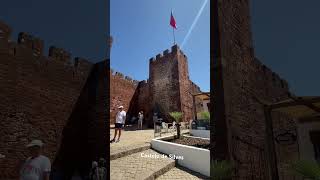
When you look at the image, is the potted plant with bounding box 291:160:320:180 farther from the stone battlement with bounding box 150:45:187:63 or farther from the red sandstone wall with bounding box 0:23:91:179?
the stone battlement with bounding box 150:45:187:63

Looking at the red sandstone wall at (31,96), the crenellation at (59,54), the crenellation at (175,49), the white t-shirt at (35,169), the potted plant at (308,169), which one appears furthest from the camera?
the crenellation at (175,49)

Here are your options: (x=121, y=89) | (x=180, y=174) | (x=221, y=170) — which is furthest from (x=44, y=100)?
(x=121, y=89)

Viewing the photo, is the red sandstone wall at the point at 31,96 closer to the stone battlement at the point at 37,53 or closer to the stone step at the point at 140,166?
the stone battlement at the point at 37,53

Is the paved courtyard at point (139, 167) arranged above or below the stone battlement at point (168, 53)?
below

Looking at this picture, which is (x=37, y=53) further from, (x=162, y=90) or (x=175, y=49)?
(x=162, y=90)

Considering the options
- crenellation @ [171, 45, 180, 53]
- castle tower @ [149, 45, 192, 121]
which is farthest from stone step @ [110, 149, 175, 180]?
crenellation @ [171, 45, 180, 53]

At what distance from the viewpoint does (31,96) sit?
7988 millimetres

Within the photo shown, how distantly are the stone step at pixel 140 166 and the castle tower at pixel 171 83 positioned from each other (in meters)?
8.77

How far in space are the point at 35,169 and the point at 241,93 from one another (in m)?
3.63

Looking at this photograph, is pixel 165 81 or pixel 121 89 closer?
pixel 165 81

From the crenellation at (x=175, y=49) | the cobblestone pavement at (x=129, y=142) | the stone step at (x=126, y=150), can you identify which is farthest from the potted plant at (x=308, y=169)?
the crenellation at (x=175, y=49)

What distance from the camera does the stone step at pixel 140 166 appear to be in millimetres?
4865

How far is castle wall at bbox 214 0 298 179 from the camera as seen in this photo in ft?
15.2

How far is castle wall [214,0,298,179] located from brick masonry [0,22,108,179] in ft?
11.9
